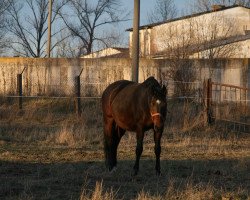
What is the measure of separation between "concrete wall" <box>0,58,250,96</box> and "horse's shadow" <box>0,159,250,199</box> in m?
13.8

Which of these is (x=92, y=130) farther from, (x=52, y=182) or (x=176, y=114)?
(x=52, y=182)

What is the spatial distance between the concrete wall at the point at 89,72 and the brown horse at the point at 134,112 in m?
13.5

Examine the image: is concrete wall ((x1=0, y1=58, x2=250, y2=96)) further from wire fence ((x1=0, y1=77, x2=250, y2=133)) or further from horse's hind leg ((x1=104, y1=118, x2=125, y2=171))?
horse's hind leg ((x1=104, y1=118, x2=125, y2=171))

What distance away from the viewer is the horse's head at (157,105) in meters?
9.60

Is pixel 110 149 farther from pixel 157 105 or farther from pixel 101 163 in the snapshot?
pixel 157 105

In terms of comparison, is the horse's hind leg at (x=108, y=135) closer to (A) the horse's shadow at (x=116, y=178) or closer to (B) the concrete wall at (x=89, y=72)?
(A) the horse's shadow at (x=116, y=178)

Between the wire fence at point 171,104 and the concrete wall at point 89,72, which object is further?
the concrete wall at point 89,72

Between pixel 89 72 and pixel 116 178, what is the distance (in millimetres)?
17475

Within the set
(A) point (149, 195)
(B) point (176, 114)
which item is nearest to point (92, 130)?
(B) point (176, 114)

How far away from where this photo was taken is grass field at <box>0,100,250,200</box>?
804 cm

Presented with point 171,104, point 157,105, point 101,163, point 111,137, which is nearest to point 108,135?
point 111,137

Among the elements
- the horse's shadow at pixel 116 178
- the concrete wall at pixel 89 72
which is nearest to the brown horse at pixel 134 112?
the horse's shadow at pixel 116 178

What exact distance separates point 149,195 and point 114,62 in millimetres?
19154

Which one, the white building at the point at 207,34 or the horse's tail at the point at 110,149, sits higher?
the white building at the point at 207,34
